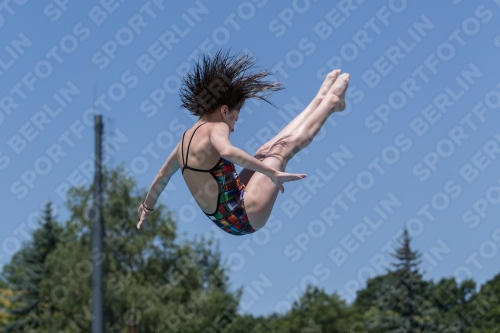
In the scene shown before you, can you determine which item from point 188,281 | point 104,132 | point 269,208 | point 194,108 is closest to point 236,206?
point 269,208

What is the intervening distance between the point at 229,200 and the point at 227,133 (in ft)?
2.45

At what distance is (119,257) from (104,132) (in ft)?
36.4

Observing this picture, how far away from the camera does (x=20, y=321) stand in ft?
140

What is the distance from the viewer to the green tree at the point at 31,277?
43062mm

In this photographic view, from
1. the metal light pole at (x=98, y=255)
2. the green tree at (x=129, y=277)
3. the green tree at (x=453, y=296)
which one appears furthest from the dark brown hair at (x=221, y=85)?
the green tree at (x=453, y=296)

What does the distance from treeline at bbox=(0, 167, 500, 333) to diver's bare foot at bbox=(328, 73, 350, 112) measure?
32.0m

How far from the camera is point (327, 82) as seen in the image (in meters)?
6.98

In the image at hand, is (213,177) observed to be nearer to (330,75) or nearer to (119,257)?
(330,75)

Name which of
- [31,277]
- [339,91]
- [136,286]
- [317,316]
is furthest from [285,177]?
[317,316]

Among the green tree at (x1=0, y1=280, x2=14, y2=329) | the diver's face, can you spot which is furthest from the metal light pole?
the diver's face

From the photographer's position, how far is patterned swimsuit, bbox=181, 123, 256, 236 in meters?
6.37

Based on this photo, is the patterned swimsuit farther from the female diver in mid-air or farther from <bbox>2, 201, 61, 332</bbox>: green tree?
<bbox>2, 201, 61, 332</bbox>: green tree

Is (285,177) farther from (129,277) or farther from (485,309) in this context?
(485,309)

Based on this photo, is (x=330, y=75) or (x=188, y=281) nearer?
(x=330, y=75)
